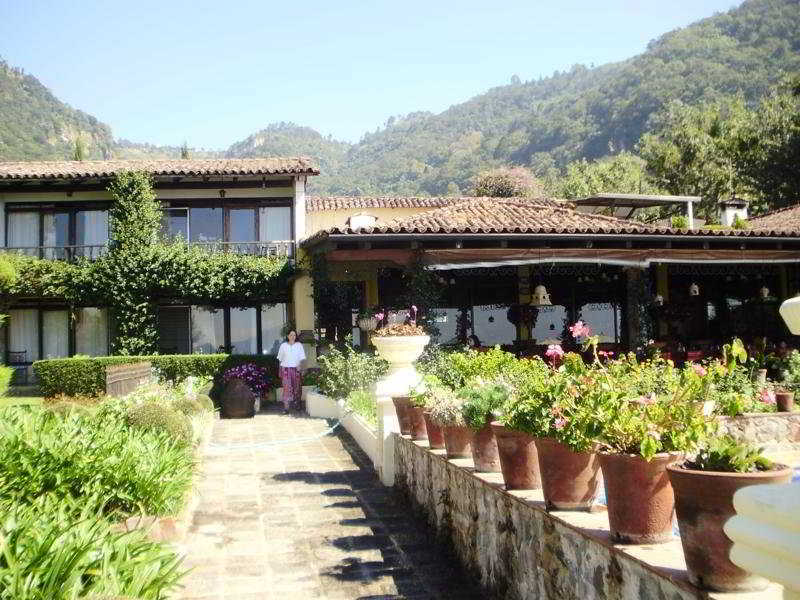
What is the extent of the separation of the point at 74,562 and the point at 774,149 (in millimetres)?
31387

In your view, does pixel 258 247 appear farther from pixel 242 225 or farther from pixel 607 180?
pixel 607 180

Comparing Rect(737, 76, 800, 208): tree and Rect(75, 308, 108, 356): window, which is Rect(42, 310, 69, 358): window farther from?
Rect(737, 76, 800, 208): tree

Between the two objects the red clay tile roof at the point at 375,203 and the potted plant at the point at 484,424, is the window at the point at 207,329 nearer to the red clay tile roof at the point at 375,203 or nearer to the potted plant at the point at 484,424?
the red clay tile roof at the point at 375,203

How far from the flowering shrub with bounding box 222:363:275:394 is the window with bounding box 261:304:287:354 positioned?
2.82 meters

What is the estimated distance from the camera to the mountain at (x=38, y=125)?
54.2m

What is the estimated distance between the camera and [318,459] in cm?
915

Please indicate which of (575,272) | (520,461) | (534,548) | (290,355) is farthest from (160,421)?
(575,272)

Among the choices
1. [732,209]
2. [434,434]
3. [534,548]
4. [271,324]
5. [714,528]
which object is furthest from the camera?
[732,209]

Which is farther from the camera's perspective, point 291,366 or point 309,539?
point 291,366

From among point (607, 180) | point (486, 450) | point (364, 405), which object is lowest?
point (364, 405)

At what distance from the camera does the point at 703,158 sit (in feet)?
105

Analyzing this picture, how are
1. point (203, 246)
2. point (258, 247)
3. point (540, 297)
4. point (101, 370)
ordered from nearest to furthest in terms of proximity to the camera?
point (540, 297) < point (101, 370) < point (203, 246) < point (258, 247)

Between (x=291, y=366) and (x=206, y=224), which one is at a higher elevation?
(x=206, y=224)

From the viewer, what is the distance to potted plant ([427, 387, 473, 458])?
205 inches
